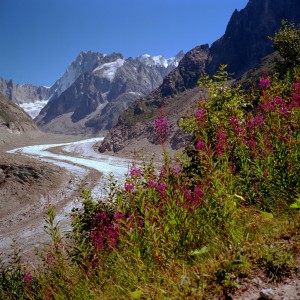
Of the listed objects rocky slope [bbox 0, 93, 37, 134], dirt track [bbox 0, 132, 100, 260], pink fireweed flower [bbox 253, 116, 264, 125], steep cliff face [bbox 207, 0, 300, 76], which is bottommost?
dirt track [bbox 0, 132, 100, 260]

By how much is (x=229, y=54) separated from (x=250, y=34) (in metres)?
14.1

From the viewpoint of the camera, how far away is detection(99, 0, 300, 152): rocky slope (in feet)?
446

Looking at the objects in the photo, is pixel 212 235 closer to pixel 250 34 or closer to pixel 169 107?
pixel 169 107

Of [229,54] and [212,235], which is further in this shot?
[229,54]

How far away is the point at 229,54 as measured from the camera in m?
163

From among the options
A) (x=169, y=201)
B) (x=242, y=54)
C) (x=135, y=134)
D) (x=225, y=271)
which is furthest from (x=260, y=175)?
(x=242, y=54)

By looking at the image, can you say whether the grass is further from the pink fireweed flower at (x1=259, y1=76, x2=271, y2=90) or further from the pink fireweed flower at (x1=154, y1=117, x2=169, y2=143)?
the pink fireweed flower at (x1=259, y1=76, x2=271, y2=90)

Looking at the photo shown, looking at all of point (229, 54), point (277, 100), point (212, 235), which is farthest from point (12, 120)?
point (212, 235)

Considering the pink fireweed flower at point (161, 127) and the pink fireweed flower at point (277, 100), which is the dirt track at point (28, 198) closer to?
the pink fireweed flower at point (161, 127)

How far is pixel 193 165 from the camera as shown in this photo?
7.62m

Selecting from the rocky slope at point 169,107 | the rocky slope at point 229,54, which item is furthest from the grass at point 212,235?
the rocky slope at point 229,54

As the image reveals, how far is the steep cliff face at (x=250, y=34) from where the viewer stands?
482ft

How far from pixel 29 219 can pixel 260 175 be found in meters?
25.8

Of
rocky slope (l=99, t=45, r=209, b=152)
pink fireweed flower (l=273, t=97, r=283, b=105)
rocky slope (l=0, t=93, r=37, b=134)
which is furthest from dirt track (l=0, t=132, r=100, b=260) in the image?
rocky slope (l=0, t=93, r=37, b=134)
